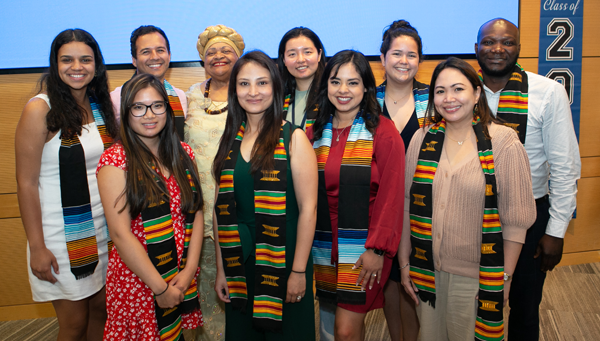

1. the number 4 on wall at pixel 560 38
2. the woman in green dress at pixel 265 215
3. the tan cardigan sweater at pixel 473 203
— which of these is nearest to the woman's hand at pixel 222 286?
the woman in green dress at pixel 265 215

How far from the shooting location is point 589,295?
3500 mm

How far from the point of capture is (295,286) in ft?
6.08

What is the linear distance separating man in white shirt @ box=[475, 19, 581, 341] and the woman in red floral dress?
6.48 feet

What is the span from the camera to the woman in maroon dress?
192 cm

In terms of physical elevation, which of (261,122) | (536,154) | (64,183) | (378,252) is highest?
(261,122)

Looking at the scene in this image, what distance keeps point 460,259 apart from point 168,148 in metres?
1.57

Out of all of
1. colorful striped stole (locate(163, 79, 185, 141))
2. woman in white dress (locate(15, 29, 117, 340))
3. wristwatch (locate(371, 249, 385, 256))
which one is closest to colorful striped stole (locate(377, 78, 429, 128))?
wristwatch (locate(371, 249, 385, 256))

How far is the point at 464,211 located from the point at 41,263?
2250 millimetres

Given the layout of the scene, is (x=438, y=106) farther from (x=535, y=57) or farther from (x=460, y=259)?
(x=535, y=57)

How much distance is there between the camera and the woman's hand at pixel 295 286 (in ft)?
6.08

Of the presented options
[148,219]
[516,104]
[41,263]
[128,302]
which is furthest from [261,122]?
[516,104]

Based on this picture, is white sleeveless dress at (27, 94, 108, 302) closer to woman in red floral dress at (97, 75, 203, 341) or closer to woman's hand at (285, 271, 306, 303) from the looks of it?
woman in red floral dress at (97, 75, 203, 341)

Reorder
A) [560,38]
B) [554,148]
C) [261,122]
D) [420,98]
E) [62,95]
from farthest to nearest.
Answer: [560,38] < [420,98] < [554,148] < [62,95] < [261,122]

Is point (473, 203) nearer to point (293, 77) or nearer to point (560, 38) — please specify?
point (293, 77)
